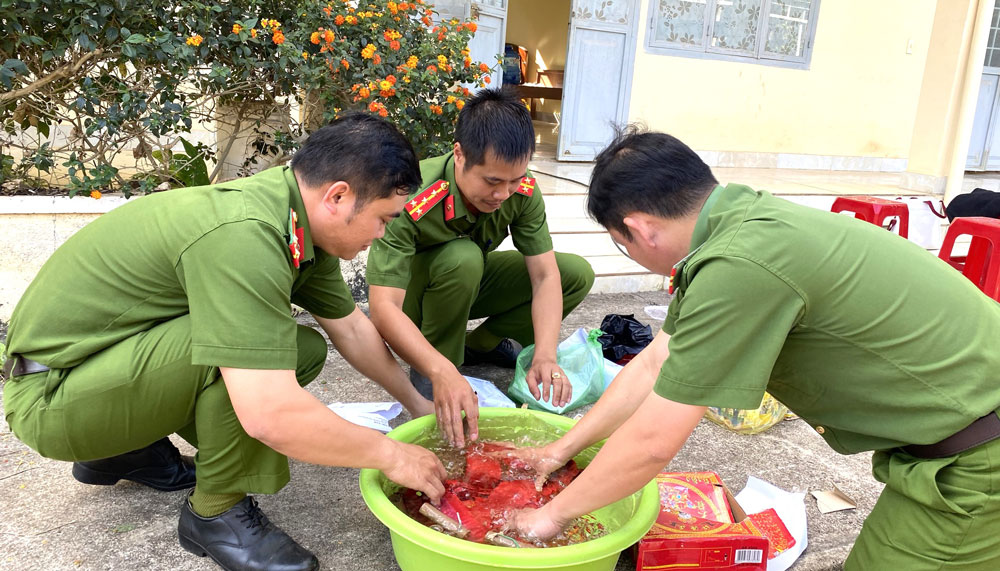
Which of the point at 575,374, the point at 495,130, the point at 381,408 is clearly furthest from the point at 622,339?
the point at 495,130

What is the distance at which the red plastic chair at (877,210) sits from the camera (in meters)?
4.49

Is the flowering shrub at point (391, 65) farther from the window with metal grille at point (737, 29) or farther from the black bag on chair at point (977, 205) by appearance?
the window with metal grille at point (737, 29)

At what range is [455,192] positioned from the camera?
103 inches

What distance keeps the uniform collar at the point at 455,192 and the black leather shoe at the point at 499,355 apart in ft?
2.80

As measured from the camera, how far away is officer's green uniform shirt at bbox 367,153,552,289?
247cm

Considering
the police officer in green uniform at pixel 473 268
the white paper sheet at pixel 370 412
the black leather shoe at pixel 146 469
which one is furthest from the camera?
the white paper sheet at pixel 370 412

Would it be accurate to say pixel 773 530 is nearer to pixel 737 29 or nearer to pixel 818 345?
pixel 818 345

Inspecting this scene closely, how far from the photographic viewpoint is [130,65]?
3783 mm

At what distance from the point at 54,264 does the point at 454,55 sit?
8.74 feet

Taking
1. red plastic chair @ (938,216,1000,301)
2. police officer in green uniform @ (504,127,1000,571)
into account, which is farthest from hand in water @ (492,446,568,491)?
red plastic chair @ (938,216,1000,301)

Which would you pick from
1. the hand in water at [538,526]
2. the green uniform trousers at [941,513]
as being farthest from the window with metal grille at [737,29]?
the hand in water at [538,526]

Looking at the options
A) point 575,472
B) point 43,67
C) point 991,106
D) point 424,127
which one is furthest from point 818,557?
point 991,106

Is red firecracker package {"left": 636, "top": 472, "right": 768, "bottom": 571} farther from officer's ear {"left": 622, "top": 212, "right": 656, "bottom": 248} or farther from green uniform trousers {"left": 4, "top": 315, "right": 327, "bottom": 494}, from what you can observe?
green uniform trousers {"left": 4, "top": 315, "right": 327, "bottom": 494}

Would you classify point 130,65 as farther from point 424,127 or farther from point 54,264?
point 54,264
